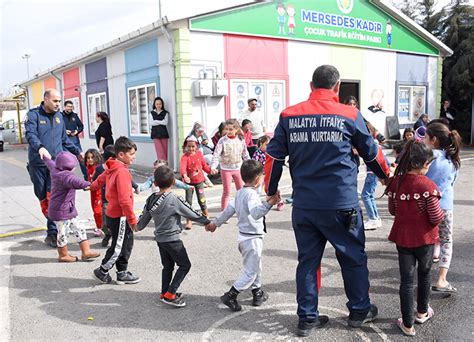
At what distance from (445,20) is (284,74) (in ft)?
35.6

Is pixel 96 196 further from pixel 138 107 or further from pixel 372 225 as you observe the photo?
pixel 138 107

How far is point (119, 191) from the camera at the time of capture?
181 inches

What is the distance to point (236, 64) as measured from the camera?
12.0 meters

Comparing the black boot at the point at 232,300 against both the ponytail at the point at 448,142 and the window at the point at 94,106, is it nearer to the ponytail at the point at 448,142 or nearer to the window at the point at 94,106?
the ponytail at the point at 448,142

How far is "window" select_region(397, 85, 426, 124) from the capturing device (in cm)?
1679

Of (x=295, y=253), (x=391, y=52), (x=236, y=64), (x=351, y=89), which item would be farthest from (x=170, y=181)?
(x=391, y=52)

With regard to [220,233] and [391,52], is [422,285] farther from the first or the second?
[391,52]

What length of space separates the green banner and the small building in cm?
3

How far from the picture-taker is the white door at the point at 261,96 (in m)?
12.1

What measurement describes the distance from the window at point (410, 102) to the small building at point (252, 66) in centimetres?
4

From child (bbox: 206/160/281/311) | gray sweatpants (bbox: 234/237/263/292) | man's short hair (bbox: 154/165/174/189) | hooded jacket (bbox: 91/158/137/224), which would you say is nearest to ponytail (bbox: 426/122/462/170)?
child (bbox: 206/160/281/311)

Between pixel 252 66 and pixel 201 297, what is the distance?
29.8 feet

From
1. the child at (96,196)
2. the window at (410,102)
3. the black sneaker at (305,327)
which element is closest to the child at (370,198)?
the black sneaker at (305,327)

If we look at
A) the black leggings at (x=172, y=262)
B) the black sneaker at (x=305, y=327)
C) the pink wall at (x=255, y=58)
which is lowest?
the black sneaker at (x=305, y=327)
